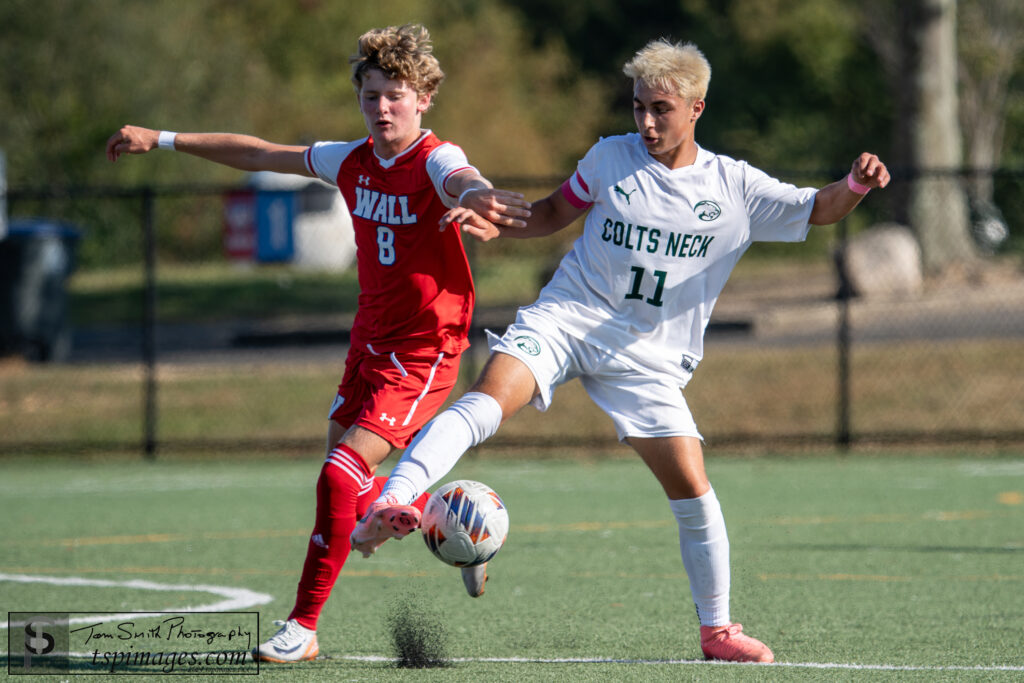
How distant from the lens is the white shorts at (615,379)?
4.59m

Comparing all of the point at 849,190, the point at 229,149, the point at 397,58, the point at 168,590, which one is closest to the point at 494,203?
the point at 397,58

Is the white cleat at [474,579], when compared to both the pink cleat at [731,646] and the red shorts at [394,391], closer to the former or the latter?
the red shorts at [394,391]

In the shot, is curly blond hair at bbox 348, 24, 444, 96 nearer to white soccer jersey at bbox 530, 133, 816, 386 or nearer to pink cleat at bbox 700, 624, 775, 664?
white soccer jersey at bbox 530, 133, 816, 386

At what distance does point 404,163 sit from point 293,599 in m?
2.28

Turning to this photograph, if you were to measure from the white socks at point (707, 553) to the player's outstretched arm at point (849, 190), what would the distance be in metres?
1.06

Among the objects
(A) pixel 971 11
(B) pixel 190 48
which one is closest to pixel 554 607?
(A) pixel 971 11

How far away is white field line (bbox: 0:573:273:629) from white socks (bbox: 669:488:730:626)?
2.15 metres

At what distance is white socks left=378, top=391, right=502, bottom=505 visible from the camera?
4152mm

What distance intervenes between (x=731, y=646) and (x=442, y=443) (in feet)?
4.20

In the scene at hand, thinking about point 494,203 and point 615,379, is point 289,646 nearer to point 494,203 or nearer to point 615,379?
point 615,379

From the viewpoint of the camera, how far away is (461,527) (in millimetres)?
4188

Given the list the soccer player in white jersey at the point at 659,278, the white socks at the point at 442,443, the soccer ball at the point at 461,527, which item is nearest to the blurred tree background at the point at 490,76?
the soccer player in white jersey at the point at 659,278

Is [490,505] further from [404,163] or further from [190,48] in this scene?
[190,48]

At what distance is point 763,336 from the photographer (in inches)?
645
